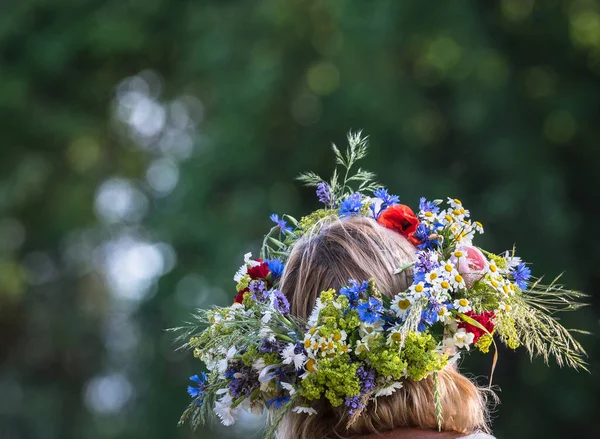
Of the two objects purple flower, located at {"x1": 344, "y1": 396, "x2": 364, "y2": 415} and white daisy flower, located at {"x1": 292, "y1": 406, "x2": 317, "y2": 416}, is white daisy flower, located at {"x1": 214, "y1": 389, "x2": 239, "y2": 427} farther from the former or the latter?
purple flower, located at {"x1": 344, "y1": 396, "x2": 364, "y2": 415}

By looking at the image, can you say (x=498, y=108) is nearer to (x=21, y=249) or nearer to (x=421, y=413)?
(x=421, y=413)

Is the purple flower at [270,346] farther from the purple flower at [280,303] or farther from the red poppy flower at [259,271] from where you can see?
the red poppy flower at [259,271]

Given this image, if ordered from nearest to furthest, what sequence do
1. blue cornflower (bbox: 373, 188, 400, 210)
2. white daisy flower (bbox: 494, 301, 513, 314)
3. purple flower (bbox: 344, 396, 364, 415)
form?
purple flower (bbox: 344, 396, 364, 415) → white daisy flower (bbox: 494, 301, 513, 314) → blue cornflower (bbox: 373, 188, 400, 210)

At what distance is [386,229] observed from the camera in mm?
2457

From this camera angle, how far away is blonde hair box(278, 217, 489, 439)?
217cm

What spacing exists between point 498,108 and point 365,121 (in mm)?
1347

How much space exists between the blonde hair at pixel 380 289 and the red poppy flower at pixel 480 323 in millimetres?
110

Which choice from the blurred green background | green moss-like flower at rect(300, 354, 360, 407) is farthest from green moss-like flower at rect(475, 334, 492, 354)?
the blurred green background

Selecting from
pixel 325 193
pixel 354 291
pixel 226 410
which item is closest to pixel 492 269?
pixel 354 291

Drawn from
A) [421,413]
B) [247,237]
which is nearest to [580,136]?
[247,237]

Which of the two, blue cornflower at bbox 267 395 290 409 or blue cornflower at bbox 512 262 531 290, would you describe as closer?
blue cornflower at bbox 267 395 290 409

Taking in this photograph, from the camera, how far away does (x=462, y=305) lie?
89.7 inches

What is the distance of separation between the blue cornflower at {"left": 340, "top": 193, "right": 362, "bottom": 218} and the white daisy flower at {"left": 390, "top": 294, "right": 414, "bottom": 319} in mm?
476

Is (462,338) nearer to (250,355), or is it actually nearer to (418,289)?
(418,289)
